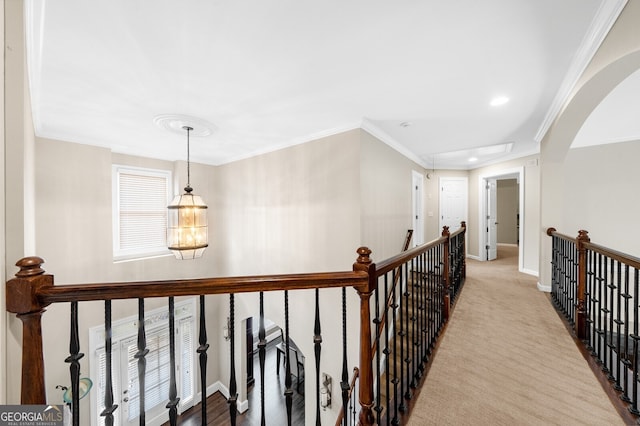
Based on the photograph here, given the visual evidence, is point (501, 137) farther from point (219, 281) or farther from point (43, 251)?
point (43, 251)

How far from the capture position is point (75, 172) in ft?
11.4

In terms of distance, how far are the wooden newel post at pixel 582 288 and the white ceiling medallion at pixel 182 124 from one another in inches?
166

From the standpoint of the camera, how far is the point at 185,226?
9.59 feet

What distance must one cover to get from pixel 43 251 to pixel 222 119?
2936mm

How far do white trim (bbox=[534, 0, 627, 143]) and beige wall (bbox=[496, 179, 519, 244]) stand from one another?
21.9 feet

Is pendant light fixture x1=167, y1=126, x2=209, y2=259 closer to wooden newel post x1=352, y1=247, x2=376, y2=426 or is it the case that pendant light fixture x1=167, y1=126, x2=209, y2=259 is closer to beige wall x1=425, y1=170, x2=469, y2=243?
wooden newel post x1=352, y1=247, x2=376, y2=426

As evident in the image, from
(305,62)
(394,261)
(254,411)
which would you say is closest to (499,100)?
(305,62)

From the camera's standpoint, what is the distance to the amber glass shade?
2904 millimetres

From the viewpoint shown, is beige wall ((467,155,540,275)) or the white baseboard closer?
the white baseboard

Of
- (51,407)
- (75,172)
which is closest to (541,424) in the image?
(51,407)


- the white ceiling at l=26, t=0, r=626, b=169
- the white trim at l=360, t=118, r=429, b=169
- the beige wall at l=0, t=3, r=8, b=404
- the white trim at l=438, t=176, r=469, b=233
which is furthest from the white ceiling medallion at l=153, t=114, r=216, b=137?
the white trim at l=438, t=176, r=469, b=233

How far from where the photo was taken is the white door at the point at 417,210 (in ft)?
16.7

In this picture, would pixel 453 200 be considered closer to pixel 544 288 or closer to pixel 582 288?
pixel 544 288

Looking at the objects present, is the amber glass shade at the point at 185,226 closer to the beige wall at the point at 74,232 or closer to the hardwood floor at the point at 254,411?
the beige wall at the point at 74,232
